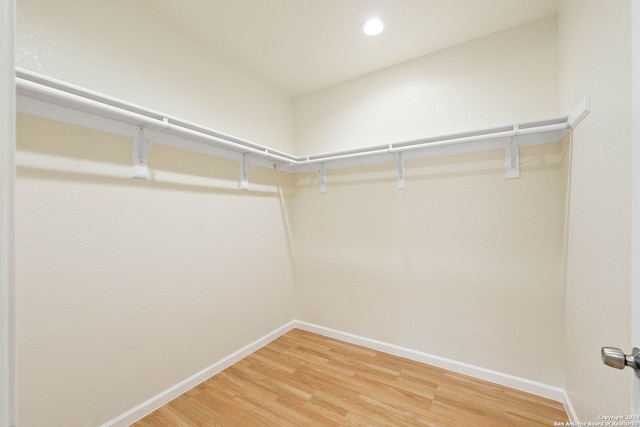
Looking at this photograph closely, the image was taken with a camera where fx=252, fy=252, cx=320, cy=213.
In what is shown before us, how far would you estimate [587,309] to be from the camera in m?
1.17

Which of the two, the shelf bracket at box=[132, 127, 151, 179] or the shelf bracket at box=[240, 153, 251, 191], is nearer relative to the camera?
the shelf bracket at box=[132, 127, 151, 179]

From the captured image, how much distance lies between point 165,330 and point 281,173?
5.31 feet

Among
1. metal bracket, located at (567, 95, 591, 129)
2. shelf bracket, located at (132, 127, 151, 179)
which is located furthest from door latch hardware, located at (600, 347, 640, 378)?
shelf bracket, located at (132, 127, 151, 179)

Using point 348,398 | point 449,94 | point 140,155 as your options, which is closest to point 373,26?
point 449,94

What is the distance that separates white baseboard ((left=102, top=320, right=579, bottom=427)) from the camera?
1.46 metres

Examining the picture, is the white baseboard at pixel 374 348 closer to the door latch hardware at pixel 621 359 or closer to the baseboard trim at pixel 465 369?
the baseboard trim at pixel 465 369

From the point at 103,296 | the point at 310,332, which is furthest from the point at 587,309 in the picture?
the point at 103,296

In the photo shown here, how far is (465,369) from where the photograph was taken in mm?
1835

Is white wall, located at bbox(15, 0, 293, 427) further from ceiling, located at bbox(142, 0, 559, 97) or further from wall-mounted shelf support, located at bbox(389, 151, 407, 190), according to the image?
wall-mounted shelf support, located at bbox(389, 151, 407, 190)

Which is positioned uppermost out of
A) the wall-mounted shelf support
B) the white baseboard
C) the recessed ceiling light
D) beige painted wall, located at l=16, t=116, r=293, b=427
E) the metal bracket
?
the recessed ceiling light

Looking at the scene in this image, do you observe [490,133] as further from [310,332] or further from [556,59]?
[310,332]

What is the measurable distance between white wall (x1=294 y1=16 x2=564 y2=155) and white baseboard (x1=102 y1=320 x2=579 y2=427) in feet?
5.68

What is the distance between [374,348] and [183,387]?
1480 millimetres

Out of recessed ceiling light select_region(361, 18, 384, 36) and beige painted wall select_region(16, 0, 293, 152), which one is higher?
recessed ceiling light select_region(361, 18, 384, 36)
